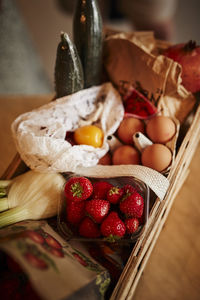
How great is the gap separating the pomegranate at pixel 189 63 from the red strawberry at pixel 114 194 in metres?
0.46

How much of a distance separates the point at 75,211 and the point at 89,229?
0.06 metres

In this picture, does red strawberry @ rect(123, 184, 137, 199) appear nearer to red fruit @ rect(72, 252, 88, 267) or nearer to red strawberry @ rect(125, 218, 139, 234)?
red strawberry @ rect(125, 218, 139, 234)

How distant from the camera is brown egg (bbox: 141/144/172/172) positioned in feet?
2.33

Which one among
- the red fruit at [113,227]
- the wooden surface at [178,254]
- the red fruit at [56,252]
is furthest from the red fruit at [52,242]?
the wooden surface at [178,254]

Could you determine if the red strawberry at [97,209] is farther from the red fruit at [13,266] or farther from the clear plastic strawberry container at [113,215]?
the red fruit at [13,266]

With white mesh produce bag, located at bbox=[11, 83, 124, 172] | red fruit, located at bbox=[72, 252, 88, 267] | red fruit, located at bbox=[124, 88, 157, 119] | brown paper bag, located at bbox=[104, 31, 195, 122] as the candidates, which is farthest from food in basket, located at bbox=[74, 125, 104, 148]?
red fruit, located at bbox=[72, 252, 88, 267]

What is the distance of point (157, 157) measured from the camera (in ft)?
A: 2.34

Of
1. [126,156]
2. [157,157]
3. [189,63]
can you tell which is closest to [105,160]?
A: [126,156]

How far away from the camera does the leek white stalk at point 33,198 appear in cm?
70

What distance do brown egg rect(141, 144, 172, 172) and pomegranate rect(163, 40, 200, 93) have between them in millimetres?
261

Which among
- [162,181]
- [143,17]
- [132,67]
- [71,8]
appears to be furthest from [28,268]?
[71,8]

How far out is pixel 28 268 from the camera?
453 mm

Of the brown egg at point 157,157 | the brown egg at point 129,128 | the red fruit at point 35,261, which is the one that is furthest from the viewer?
the brown egg at point 129,128

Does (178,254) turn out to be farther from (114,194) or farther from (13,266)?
(13,266)
